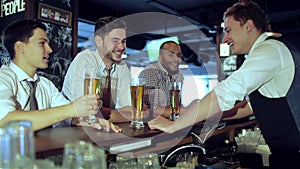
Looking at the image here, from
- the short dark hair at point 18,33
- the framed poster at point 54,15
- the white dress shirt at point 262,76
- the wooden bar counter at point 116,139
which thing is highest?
the framed poster at point 54,15

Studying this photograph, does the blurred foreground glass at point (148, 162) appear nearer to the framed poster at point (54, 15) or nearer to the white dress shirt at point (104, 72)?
the white dress shirt at point (104, 72)

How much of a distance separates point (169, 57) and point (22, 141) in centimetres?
349

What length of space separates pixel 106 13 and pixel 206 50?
5531 millimetres

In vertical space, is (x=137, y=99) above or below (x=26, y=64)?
below

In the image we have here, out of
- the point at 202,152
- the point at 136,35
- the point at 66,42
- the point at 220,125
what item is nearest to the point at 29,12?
the point at 66,42

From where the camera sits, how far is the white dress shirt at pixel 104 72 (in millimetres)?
2355

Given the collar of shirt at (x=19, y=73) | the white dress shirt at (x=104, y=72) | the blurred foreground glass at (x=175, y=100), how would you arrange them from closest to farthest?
the blurred foreground glass at (x=175, y=100) < the collar of shirt at (x=19, y=73) < the white dress shirt at (x=104, y=72)

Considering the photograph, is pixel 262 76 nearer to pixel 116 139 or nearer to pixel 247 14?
pixel 247 14

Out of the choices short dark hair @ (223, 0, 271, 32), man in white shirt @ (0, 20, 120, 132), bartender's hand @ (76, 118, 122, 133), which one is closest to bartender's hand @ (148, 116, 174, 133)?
bartender's hand @ (76, 118, 122, 133)

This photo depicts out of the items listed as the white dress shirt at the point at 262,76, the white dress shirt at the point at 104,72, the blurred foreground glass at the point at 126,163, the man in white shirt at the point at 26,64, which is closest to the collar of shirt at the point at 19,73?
the man in white shirt at the point at 26,64

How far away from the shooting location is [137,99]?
1.55 meters

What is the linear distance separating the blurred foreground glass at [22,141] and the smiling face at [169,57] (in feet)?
11.4

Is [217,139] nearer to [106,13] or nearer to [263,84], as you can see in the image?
[263,84]

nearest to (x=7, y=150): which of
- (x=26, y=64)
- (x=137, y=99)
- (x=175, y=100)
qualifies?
(x=137, y=99)
